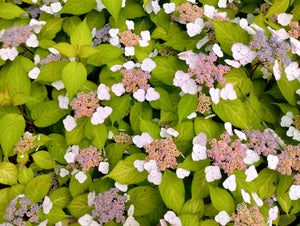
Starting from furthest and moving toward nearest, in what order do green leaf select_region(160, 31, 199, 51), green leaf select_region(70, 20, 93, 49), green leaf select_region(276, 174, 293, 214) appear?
green leaf select_region(160, 31, 199, 51) → green leaf select_region(70, 20, 93, 49) → green leaf select_region(276, 174, 293, 214)

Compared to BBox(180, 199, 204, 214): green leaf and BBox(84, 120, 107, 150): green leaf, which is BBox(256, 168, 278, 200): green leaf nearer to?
BBox(180, 199, 204, 214): green leaf

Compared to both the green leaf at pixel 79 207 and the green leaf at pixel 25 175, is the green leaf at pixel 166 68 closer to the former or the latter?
the green leaf at pixel 79 207

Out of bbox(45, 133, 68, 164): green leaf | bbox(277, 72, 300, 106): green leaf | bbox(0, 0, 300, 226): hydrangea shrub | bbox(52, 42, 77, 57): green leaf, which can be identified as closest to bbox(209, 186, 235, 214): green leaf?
bbox(0, 0, 300, 226): hydrangea shrub

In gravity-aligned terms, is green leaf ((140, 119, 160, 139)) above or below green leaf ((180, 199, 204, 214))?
above

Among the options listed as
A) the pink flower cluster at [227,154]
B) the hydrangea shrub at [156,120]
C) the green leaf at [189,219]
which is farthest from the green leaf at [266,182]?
the green leaf at [189,219]

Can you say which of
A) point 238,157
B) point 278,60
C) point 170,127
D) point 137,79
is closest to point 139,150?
point 170,127

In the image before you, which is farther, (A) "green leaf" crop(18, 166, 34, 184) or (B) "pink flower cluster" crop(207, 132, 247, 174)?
(A) "green leaf" crop(18, 166, 34, 184)
